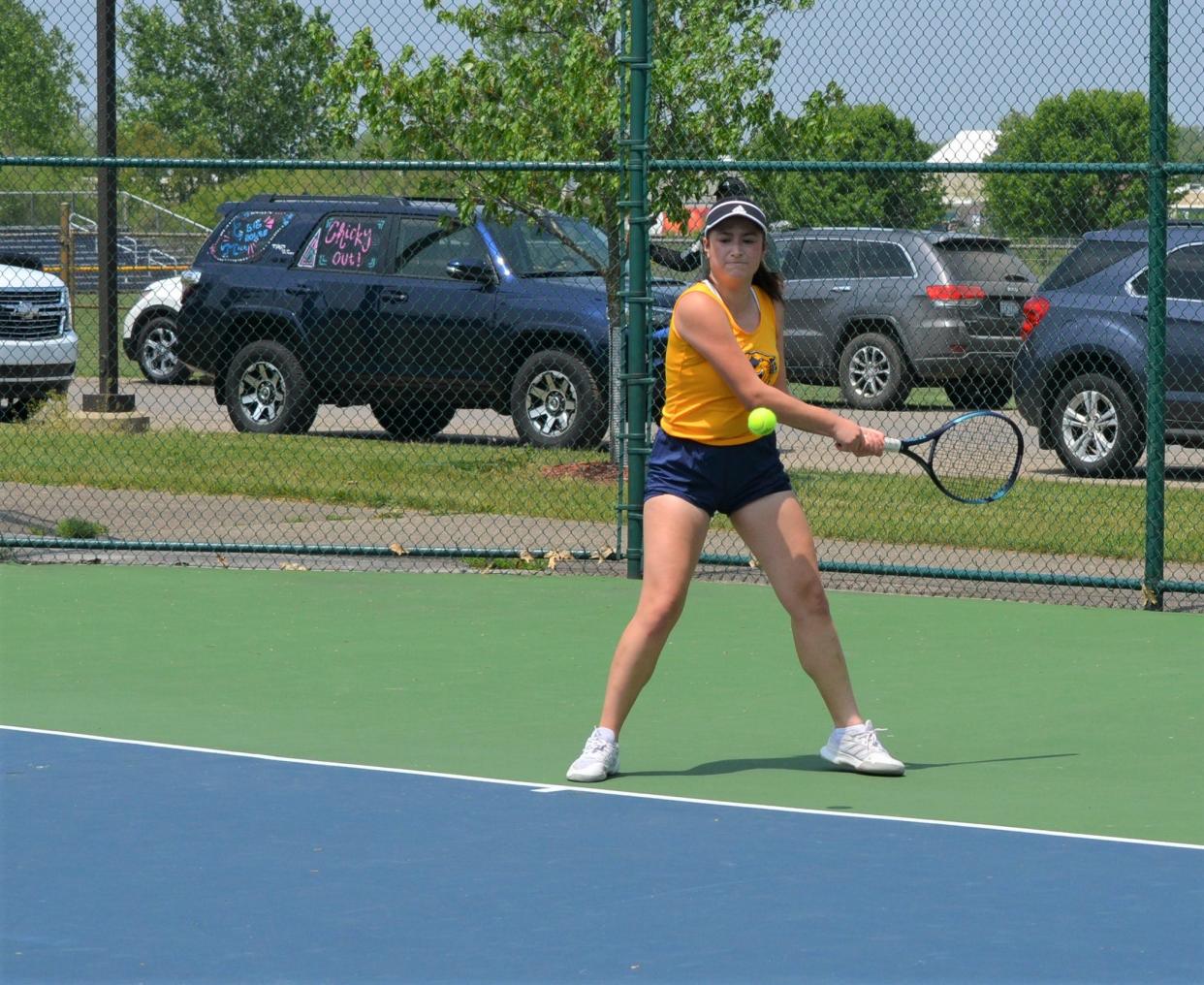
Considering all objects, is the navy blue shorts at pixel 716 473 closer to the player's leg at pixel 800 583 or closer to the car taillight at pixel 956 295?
the player's leg at pixel 800 583

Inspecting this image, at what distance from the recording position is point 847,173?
13125mm

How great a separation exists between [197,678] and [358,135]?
740cm

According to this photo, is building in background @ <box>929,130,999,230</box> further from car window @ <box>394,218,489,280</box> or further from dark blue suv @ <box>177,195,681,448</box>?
car window @ <box>394,218,489,280</box>

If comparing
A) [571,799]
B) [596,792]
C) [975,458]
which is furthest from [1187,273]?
[571,799]

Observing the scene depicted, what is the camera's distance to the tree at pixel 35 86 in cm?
1658

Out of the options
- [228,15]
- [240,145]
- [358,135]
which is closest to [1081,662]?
[358,135]

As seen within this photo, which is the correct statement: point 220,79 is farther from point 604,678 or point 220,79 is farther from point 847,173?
point 604,678

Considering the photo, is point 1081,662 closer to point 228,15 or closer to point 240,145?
point 228,15

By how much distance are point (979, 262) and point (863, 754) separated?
504 inches

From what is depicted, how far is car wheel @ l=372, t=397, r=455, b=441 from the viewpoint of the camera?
18.0 metres

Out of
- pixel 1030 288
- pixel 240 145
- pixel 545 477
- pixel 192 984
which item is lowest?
pixel 192 984

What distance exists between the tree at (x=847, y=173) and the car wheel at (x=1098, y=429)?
2.09m

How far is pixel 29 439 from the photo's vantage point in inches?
695

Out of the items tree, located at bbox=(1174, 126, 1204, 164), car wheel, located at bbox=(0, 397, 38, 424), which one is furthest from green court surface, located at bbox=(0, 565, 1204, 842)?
car wheel, located at bbox=(0, 397, 38, 424)
